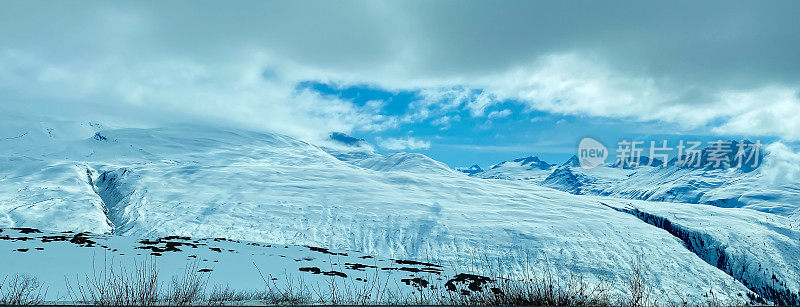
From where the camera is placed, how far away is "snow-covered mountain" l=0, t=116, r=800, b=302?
47.9 m

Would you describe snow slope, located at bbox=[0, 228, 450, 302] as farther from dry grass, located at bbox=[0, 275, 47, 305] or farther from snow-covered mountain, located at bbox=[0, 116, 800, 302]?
snow-covered mountain, located at bbox=[0, 116, 800, 302]

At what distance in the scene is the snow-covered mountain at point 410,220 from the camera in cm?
4794

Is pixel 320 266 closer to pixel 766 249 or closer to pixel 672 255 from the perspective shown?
pixel 672 255

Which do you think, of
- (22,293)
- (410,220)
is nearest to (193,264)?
(22,293)

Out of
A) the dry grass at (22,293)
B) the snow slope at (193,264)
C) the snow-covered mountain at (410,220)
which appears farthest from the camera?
the snow-covered mountain at (410,220)

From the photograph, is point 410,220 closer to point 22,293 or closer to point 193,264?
point 193,264

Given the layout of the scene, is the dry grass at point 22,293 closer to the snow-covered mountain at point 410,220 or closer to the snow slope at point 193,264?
the snow slope at point 193,264

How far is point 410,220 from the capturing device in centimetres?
5794

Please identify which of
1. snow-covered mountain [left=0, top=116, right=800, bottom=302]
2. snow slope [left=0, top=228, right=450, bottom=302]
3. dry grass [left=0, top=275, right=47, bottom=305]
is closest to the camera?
dry grass [left=0, top=275, right=47, bottom=305]

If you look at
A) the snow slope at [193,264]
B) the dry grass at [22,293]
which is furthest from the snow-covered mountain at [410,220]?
the dry grass at [22,293]

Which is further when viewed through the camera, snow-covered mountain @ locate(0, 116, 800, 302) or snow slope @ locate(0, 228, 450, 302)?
snow-covered mountain @ locate(0, 116, 800, 302)

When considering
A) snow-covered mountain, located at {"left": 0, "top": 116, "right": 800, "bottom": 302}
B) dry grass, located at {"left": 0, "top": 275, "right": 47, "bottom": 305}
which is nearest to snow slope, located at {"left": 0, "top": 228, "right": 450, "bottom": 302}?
dry grass, located at {"left": 0, "top": 275, "right": 47, "bottom": 305}

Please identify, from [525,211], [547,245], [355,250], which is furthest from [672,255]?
[355,250]

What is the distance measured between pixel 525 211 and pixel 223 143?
156838mm
